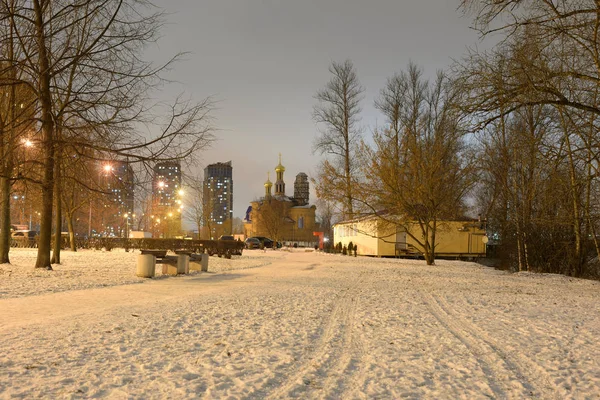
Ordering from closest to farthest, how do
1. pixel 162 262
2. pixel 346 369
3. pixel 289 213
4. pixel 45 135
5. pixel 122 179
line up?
pixel 346 369, pixel 45 135, pixel 122 179, pixel 162 262, pixel 289 213

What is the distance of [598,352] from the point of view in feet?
19.7

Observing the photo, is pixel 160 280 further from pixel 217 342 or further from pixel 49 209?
pixel 217 342

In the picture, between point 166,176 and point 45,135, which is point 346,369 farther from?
point 45,135

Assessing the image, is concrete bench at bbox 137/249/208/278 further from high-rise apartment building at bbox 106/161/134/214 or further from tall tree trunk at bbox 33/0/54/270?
tall tree trunk at bbox 33/0/54/270

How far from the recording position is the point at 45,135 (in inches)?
527

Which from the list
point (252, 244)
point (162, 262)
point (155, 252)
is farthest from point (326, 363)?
point (252, 244)

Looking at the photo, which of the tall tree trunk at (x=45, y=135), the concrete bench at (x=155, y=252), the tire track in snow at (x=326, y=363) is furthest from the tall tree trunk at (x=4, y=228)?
the tire track in snow at (x=326, y=363)

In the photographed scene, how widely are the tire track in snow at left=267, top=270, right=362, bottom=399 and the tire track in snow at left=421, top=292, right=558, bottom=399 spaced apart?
4.93 ft

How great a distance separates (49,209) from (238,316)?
32.9 feet

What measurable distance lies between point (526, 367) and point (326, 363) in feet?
7.38

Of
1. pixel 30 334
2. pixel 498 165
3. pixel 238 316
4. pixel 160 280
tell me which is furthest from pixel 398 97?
pixel 30 334

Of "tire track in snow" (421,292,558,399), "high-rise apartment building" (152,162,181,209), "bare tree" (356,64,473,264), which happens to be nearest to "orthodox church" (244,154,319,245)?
"bare tree" (356,64,473,264)

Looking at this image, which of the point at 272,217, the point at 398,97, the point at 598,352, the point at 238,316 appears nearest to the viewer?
the point at 598,352

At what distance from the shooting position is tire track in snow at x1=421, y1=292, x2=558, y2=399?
177 inches
